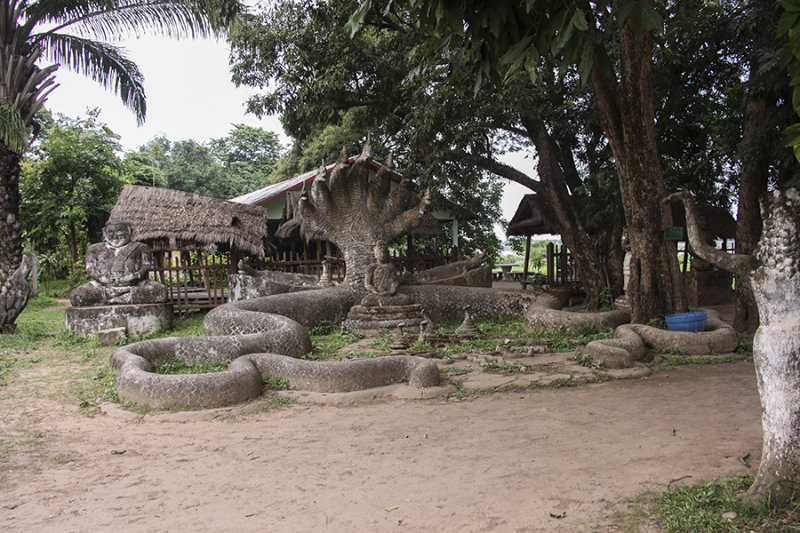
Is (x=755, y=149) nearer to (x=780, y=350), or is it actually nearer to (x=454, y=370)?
(x=454, y=370)

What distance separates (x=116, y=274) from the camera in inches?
364

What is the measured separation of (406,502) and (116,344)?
718 centimetres

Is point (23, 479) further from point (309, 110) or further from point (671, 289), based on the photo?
point (309, 110)

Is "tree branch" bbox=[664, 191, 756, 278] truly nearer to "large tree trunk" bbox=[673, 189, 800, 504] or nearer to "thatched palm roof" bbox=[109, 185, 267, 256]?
"large tree trunk" bbox=[673, 189, 800, 504]

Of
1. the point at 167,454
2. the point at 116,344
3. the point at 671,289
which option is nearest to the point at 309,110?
the point at 116,344

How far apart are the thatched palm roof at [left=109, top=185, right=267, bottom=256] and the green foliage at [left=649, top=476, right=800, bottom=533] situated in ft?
34.5

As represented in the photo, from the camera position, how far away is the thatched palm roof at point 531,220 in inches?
514

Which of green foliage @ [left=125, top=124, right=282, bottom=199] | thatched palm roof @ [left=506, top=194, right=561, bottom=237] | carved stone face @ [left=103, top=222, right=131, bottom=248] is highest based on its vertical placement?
green foliage @ [left=125, top=124, right=282, bottom=199]

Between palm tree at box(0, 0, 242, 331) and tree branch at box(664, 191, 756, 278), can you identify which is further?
palm tree at box(0, 0, 242, 331)

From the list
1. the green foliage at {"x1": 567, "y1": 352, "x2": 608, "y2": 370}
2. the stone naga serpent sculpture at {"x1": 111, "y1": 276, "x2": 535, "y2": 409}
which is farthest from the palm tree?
the green foliage at {"x1": 567, "y1": 352, "x2": 608, "y2": 370}

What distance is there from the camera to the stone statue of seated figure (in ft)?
30.0

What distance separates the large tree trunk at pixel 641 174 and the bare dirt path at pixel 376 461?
3.12 m

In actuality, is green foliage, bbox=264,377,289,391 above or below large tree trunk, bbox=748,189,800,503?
below

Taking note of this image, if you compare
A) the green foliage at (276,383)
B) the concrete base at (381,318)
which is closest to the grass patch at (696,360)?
the concrete base at (381,318)
